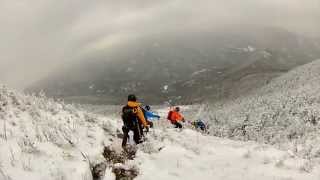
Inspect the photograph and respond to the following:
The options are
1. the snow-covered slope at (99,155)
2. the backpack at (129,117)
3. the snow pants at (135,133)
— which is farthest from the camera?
the backpack at (129,117)

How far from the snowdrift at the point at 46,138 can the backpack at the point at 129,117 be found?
669 mm

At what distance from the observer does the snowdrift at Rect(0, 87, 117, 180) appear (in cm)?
1182

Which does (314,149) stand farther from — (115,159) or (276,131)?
(276,131)

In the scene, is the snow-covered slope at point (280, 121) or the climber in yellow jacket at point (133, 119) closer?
the climber in yellow jacket at point (133, 119)

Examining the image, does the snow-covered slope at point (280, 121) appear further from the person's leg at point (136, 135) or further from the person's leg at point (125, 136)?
the person's leg at point (125, 136)

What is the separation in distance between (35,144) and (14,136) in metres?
0.67

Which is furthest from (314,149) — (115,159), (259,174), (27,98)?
(27,98)

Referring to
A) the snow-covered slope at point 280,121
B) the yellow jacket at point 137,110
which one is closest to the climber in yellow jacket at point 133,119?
the yellow jacket at point 137,110

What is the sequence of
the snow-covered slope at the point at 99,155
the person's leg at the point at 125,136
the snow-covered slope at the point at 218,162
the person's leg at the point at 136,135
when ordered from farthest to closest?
the person's leg at the point at 136,135 < the person's leg at the point at 125,136 < the snow-covered slope at the point at 218,162 < the snow-covered slope at the point at 99,155

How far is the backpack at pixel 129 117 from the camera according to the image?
1673cm

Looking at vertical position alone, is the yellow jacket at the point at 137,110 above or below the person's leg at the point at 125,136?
above

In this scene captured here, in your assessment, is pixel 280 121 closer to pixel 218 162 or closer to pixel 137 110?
pixel 137 110

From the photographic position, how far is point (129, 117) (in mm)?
16859

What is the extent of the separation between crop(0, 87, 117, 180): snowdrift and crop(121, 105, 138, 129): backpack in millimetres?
669
